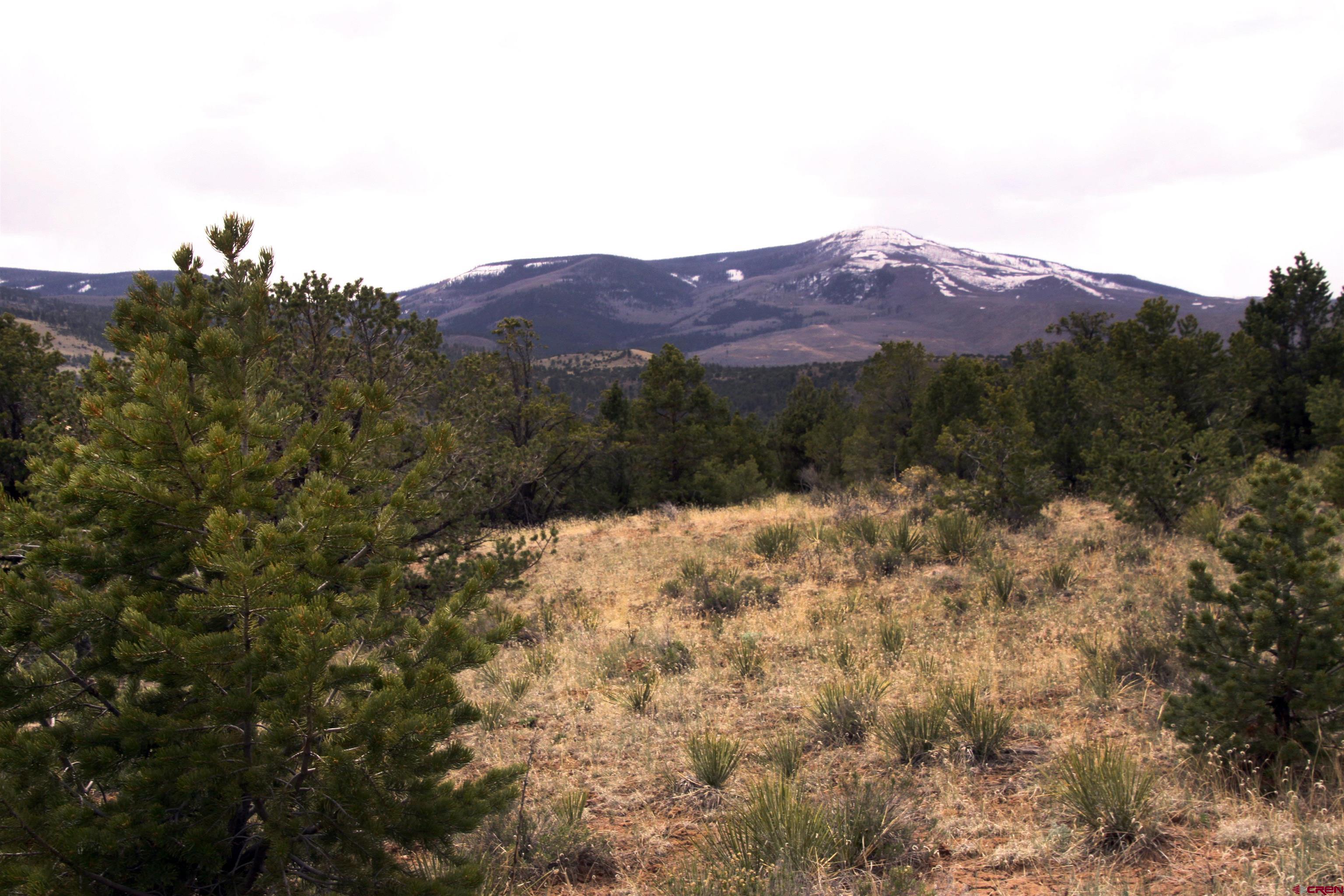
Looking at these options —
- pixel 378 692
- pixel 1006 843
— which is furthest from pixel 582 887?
pixel 1006 843

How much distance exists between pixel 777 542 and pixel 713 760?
623cm

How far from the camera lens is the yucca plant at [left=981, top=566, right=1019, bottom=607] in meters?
7.24

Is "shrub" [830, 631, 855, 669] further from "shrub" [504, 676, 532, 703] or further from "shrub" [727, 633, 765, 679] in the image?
"shrub" [504, 676, 532, 703]

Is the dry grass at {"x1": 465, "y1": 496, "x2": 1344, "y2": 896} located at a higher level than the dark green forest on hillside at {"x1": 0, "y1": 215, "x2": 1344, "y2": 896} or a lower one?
lower

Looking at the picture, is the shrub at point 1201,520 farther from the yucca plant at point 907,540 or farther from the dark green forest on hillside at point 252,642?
the dark green forest on hillside at point 252,642

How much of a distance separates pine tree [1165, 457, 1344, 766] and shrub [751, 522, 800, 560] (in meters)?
6.18

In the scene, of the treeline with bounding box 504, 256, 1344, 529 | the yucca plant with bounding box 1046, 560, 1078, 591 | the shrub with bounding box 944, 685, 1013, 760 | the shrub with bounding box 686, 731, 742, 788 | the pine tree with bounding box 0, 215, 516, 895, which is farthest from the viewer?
the treeline with bounding box 504, 256, 1344, 529

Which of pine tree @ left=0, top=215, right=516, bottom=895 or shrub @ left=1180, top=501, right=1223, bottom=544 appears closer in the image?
pine tree @ left=0, top=215, right=516, bottom=895

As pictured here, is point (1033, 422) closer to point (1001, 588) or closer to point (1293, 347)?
point (1293, 347)

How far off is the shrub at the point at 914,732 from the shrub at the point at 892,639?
4.42 feet

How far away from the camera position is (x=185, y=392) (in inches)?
104

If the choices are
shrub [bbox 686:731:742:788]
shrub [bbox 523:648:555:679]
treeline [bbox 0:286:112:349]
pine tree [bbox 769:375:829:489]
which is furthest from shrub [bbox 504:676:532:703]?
treeline [bbox 0:286:112:349]

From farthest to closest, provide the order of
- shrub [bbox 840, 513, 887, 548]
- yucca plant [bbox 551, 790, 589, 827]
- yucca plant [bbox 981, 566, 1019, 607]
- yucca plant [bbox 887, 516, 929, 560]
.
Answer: shrub [bbox 840, 513, 887, 548], yucca plant [bbox 887, 516, 929, 560], yucca plant [bbox 981, 566, 1019, 607], yucca plant [bbox 551, 790, 589, 827]

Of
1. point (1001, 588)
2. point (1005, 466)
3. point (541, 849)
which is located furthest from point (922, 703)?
point (1005, 466)
